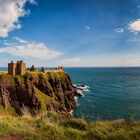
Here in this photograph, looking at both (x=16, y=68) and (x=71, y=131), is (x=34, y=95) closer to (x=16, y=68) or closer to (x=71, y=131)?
(x=16, y=68)

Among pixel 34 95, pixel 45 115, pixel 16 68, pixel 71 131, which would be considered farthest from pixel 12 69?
pixel 71 131

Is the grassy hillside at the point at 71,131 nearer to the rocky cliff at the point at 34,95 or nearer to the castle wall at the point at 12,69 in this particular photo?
the rocky cliff at the point at 34,95

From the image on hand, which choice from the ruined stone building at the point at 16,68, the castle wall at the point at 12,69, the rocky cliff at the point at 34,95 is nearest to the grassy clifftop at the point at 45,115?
the rocky cliff at the point at 34,95

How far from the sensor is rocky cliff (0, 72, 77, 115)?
75438 mm

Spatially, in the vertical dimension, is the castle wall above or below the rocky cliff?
above

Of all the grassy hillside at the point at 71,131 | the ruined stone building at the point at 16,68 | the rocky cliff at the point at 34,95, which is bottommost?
the rocky cliff at the point at 34,95

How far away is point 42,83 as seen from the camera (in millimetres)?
91062

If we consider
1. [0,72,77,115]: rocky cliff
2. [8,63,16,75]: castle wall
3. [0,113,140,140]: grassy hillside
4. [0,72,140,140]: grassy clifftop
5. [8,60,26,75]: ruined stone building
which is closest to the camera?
[0,113,140,140]: grassy hillside

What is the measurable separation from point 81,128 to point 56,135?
6.98ft

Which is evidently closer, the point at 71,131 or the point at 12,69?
the point at 71,131

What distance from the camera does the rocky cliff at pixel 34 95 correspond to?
75.4 metres

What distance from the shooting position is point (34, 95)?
262 feet

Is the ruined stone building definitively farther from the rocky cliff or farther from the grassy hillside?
the grassy hillside

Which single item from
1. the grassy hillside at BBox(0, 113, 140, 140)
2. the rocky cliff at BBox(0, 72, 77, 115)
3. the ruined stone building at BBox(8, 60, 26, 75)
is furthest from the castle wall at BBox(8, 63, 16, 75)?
the grassy hillside at BBox(0, 113, 140, 140)
